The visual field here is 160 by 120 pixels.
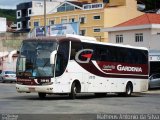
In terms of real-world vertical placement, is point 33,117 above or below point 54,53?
below

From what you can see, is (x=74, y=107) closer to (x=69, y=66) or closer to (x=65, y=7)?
(x=69, y=66)

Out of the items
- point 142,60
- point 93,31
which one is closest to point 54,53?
point 142,60

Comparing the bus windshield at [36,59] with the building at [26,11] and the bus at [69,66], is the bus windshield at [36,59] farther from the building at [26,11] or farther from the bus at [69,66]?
the building at [26,11]

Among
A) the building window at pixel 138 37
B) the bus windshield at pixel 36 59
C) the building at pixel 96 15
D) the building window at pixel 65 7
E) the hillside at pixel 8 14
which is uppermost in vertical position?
the hillside at pixel 8 14

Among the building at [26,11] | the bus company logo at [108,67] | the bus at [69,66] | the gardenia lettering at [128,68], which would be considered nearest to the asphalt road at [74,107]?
the bus at [69,66]

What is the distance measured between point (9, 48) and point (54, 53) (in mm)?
62036

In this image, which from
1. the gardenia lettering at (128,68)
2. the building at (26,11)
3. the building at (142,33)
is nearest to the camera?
the gardenia lettering at (128,68)

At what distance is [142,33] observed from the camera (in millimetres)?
55156

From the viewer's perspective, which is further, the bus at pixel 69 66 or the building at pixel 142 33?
the building at pixel 142 33

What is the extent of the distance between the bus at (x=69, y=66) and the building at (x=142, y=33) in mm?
19862

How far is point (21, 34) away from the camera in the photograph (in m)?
88.8

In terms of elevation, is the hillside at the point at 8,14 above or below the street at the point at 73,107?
above

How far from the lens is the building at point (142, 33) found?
171 ft

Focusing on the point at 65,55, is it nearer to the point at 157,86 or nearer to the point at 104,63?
the point at 104,63
